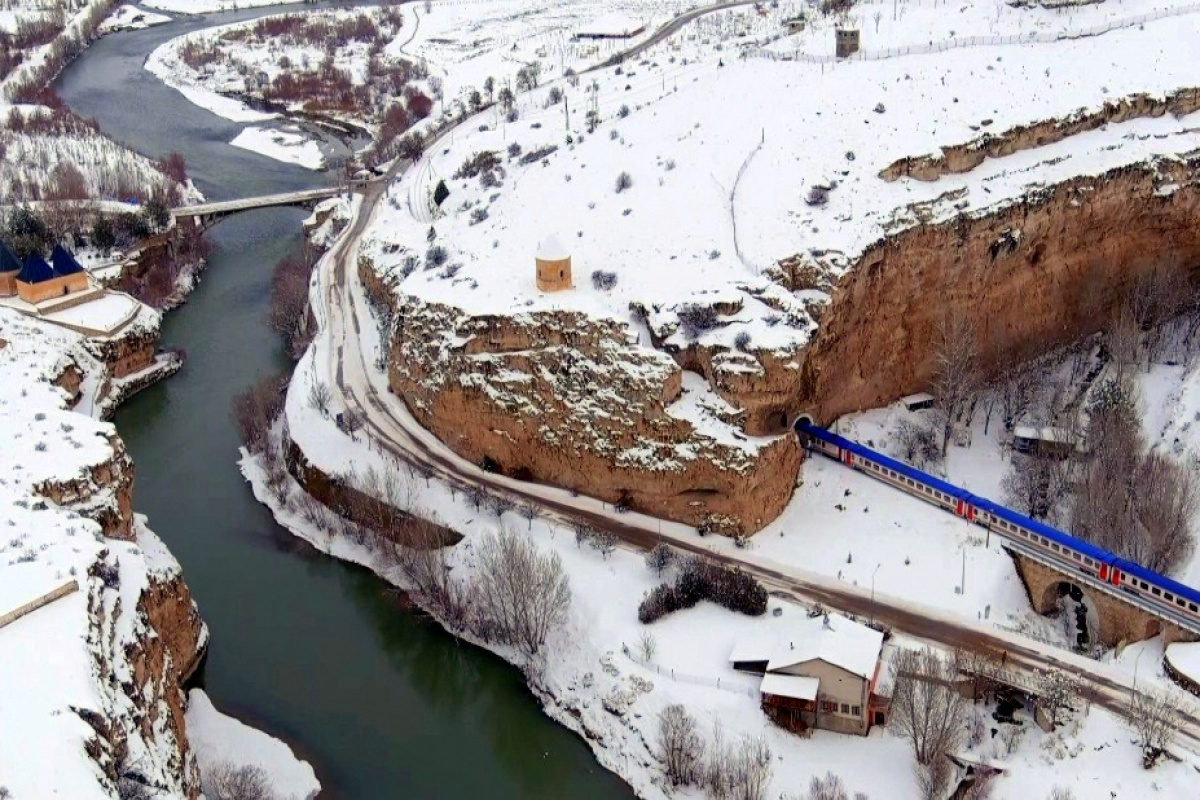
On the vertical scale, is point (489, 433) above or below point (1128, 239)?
below

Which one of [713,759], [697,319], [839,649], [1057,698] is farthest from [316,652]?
[1057,698]

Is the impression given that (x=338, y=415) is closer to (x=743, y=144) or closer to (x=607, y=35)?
(x=743, y=144)

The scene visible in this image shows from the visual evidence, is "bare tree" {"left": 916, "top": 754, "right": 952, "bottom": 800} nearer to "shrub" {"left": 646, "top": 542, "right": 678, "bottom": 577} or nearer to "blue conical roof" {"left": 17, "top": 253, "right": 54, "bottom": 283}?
"shrub" {"left": 646, "top": 542, "right": 678, "bottom": 577}

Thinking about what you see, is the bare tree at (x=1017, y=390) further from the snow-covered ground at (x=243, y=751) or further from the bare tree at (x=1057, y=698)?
the snow-covered ground at (x=243, y=751)

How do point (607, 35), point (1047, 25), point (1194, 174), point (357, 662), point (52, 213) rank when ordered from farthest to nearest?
point (607, 35) < point (52, 213) < point (1047, 25) < point (1194, 174) < point (357, 662)

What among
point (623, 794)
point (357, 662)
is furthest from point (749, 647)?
point (357, 662)
